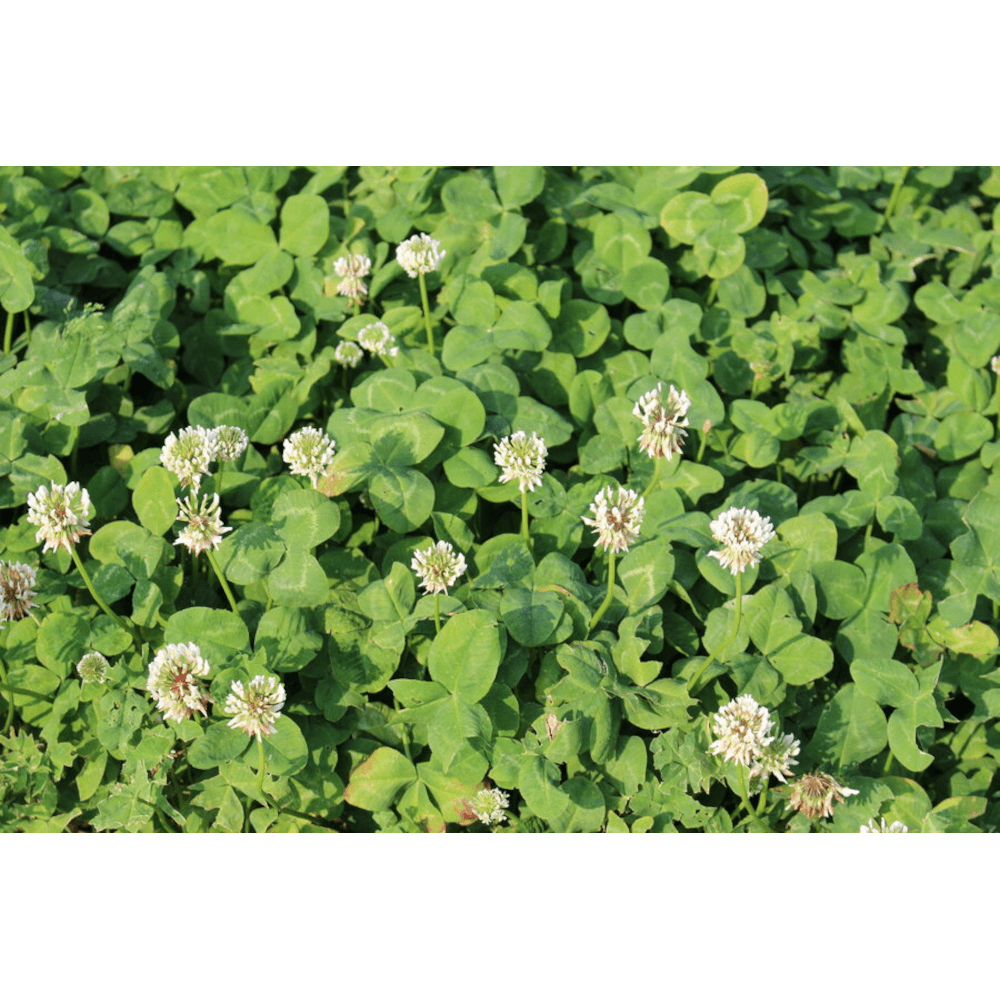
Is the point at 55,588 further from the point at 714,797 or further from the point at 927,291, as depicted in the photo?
the point at 927,291

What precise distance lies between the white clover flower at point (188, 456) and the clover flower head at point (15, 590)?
0.42 meters

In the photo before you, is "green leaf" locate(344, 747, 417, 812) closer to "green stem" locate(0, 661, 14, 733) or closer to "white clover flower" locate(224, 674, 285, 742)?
"white clover flower" locate(224, 674, 285, 742)

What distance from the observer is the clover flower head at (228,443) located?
2.67 meters

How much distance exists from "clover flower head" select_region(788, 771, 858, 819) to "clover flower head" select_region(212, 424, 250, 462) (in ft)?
5.25

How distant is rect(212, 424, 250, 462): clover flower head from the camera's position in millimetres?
2674

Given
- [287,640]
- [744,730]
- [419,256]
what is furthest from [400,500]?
[744,730]

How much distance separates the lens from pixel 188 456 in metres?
2.50

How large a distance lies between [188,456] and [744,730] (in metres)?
1.45

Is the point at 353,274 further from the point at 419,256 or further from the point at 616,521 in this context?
the point at 616,521

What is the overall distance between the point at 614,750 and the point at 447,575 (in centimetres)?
58

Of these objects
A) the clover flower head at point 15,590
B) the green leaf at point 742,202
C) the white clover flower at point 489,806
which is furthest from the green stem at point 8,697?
the green leaf at point 742,202

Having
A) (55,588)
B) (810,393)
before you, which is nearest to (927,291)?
(810,393)

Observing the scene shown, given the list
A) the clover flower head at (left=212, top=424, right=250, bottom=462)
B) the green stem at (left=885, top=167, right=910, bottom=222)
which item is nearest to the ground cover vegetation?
the clover flower head at (left=212, top=424, right=250, bottom=462)

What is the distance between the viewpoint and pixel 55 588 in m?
2.65
